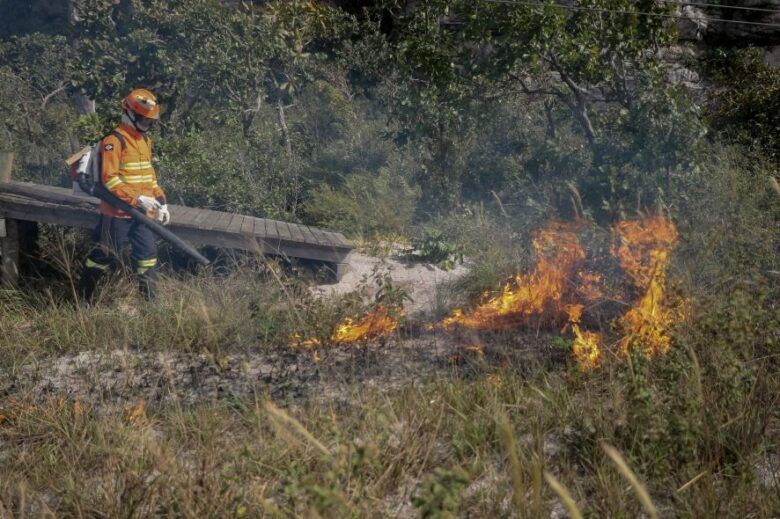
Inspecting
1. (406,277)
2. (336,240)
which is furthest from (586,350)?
(336,240)

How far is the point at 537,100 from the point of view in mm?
11094

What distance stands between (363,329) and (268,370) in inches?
30.5

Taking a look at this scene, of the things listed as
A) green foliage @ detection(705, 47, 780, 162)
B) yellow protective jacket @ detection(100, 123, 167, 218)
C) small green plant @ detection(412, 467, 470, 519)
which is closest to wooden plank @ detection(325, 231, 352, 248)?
yellow protective jacket @ detection(100, 123, 167, 218)

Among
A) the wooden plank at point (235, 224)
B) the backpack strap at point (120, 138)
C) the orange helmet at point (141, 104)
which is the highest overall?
the orange helmet at point (141, 104)

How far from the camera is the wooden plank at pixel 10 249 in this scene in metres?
5.99

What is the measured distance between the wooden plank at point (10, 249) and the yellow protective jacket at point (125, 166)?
994mm

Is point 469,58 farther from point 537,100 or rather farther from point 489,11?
point 537,100

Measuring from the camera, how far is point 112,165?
18.6ft

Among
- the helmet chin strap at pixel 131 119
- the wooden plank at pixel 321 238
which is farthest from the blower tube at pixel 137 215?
the wooden plank at pixel 321 238

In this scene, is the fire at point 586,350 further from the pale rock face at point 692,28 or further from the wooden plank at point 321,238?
the pale rock face at point 692,28

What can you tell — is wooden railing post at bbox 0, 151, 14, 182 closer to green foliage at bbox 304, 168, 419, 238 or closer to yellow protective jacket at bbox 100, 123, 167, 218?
yellow protective jacket at bbox 100, 123, 167, 218

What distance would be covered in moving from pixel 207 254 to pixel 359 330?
3.12m

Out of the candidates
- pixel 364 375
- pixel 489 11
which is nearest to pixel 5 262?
pixel 364 375

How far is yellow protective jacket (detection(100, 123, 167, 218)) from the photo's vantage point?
5.66 m
